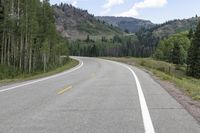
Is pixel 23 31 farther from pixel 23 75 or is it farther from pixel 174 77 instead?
pixel 174 77

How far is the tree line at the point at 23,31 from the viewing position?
53816mm

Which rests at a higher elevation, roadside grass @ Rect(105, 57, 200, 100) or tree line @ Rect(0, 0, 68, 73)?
tree line @ Rect(0, 0, 68, 73)

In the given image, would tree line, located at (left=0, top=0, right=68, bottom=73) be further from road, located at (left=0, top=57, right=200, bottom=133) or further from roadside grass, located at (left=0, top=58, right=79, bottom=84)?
road, located at (left=0, top=57, right=200, bottom=133)

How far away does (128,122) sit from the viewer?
844 centimetres

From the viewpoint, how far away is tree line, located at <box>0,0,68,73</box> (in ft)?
177

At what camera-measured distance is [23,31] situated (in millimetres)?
56594

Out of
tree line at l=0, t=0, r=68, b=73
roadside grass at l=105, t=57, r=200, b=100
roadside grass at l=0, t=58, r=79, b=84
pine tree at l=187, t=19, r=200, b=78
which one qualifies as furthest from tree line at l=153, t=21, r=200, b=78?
roadside grass at l=0, t=58, r=79, b=84

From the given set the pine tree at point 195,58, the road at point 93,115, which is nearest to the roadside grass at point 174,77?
the road at point 93,115

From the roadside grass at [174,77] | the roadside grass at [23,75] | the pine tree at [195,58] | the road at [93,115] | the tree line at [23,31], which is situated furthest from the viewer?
the pine tree at [195,58]

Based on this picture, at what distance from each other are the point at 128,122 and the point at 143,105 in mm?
2950

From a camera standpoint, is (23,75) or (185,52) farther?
(185,52)

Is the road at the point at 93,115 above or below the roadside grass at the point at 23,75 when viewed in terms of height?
above

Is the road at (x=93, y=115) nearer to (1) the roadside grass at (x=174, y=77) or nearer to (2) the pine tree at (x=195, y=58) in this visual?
(1) the roadside grass at (x=174, y=77)

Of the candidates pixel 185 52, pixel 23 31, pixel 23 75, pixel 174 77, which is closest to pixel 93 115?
pixel 174 77
